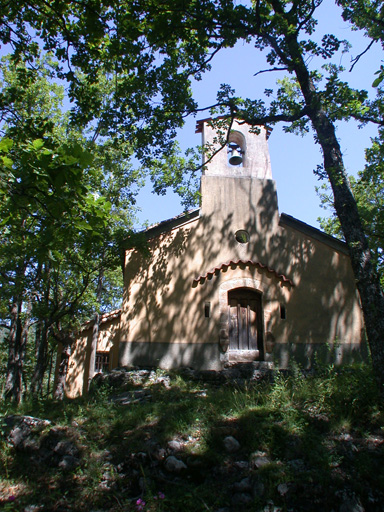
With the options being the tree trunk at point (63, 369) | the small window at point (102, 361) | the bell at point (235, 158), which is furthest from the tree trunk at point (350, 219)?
the small window at point (102, 361)

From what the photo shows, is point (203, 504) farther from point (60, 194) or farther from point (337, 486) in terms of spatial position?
point (60, 194)

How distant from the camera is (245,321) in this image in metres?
10.9

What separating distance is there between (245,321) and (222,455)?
5.99 m

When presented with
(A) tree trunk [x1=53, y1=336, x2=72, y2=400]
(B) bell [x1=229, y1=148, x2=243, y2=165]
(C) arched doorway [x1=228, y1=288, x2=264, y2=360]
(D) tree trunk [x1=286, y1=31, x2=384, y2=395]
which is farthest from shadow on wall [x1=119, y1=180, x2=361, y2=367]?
(A) tree trunk [x1=53, y1=336, x2=72, y2=400]

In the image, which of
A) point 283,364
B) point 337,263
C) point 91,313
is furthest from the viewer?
point 91,313

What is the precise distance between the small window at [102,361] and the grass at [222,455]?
9.32m

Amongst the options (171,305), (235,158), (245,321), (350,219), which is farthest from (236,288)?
(350,219)

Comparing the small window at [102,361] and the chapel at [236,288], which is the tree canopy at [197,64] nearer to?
the chapel at [236,288]

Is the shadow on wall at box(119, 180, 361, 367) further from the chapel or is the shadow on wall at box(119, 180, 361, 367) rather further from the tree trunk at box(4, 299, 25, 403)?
the tree trunk at box(4, 299, 25, 403)

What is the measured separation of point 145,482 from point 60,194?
3.77 metres

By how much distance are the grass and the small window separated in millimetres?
A: 9316

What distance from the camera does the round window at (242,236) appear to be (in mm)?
11489

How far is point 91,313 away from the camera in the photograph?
15.5m

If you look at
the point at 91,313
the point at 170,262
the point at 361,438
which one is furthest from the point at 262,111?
the point at 91,313
